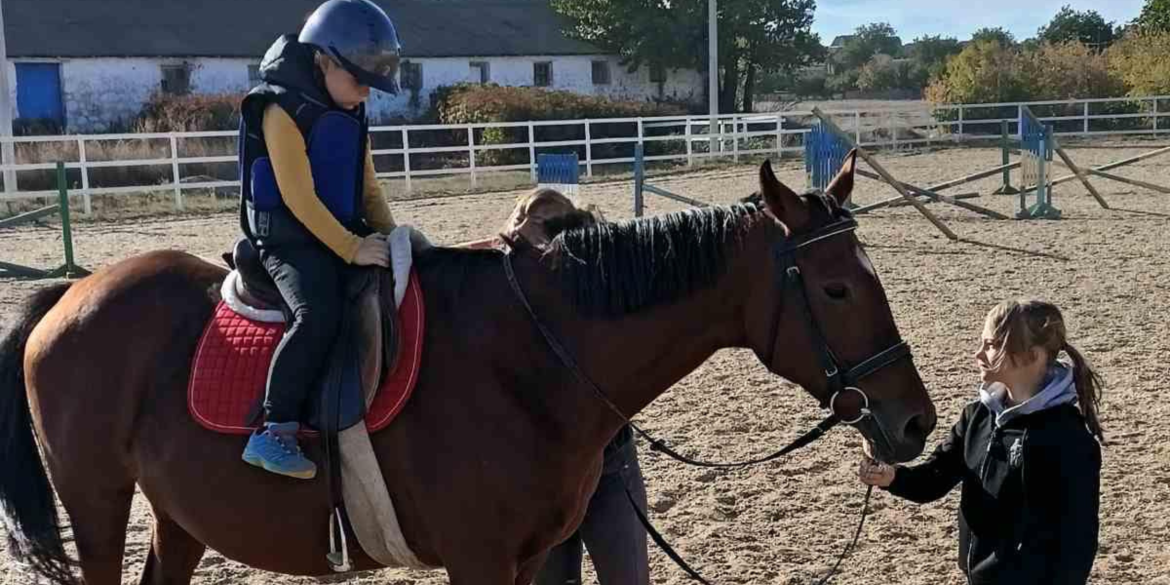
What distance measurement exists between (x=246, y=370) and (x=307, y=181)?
0.56 metres

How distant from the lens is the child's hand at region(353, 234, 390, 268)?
9.76 ft

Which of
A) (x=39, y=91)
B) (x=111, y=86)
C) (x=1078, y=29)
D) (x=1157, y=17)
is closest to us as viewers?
(x=39, y=91)

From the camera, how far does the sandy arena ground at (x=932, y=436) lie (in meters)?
4.70

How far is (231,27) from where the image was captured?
A: 36.8 metres

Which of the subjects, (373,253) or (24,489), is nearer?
(373,253)

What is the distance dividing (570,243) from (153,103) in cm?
3146

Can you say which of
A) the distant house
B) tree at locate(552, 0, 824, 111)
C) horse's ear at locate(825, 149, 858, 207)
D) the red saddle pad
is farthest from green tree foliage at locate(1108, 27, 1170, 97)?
the red saddle pad

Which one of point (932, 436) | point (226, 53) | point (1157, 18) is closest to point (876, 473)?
point (932, 436)

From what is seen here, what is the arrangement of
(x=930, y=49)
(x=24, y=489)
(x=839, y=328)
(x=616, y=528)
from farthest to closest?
(x=930, y=49) < (x=616, y=528) < (x=24, y=489) < (x=839, y=328)

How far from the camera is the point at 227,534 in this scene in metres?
3.15

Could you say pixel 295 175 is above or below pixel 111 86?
below

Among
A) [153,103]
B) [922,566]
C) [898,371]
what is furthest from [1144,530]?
[153,103]

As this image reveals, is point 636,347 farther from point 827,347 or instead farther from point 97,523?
point 97,523

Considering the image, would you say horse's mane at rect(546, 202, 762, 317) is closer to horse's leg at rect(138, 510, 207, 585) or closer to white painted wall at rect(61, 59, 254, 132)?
horse's leg at rect(138, 510, 207, 585)
